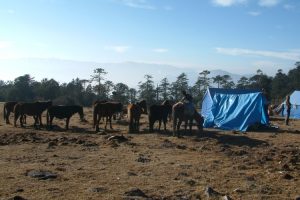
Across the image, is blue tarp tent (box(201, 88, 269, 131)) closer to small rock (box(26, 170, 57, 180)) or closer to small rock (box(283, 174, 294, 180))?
small rock (box(283, 174, 294, 180))

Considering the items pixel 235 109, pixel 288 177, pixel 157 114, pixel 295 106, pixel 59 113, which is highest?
pixel 295 106

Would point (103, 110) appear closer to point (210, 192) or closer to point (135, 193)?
point (135, 193)

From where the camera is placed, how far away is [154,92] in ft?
253

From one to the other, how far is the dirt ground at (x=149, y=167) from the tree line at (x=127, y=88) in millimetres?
40205

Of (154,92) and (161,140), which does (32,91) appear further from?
(161,140)

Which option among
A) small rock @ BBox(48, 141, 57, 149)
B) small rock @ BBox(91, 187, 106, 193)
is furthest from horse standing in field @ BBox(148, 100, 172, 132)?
small rock @ BBox(91, 187, 106, 193)

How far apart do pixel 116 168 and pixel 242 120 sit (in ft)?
42.7

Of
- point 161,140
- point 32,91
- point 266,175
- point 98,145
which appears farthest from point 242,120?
point 32,91

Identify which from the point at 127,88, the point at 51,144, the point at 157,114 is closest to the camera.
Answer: the point at 51,144

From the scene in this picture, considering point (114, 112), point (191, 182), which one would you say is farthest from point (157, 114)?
point (191, 182)

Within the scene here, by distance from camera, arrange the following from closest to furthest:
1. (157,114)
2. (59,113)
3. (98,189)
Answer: (98,189) < (157,114) < (59,113)

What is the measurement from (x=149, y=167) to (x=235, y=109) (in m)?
12.9

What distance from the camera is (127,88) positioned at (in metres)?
73.8

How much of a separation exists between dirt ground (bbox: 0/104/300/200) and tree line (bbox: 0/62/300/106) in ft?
132
